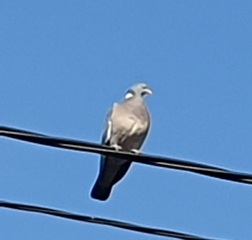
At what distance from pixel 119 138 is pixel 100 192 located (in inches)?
21.8

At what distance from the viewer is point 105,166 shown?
9758mm

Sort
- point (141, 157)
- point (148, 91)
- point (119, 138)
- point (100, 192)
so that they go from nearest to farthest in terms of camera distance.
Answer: point (141, 157)
point (100, 192)
point (119, 138)
point (148, 91)

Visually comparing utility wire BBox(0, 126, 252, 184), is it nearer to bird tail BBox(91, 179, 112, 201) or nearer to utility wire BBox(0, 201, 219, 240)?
utility wire BBox(0, 201, 219, 240)

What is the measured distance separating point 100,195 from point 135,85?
68.6 inches

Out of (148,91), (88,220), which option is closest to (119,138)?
(148,91)

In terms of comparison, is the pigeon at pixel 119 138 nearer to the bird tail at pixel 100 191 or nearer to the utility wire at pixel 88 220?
the bird tail at pixel 100 191

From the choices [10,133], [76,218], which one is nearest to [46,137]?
[10,133]

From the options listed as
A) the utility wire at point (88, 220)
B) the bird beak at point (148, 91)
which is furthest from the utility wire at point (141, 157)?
the bird beak at point (148, 91)

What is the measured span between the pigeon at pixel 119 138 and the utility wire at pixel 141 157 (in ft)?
14.1

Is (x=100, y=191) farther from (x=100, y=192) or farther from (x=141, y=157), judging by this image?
(x=141, y=157)

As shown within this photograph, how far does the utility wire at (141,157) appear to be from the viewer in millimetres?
5121

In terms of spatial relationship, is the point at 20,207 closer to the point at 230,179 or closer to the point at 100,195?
the point at 230,179

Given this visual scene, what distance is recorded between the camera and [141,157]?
514 cm

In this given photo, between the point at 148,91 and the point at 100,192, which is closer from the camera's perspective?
the point at 100,192
